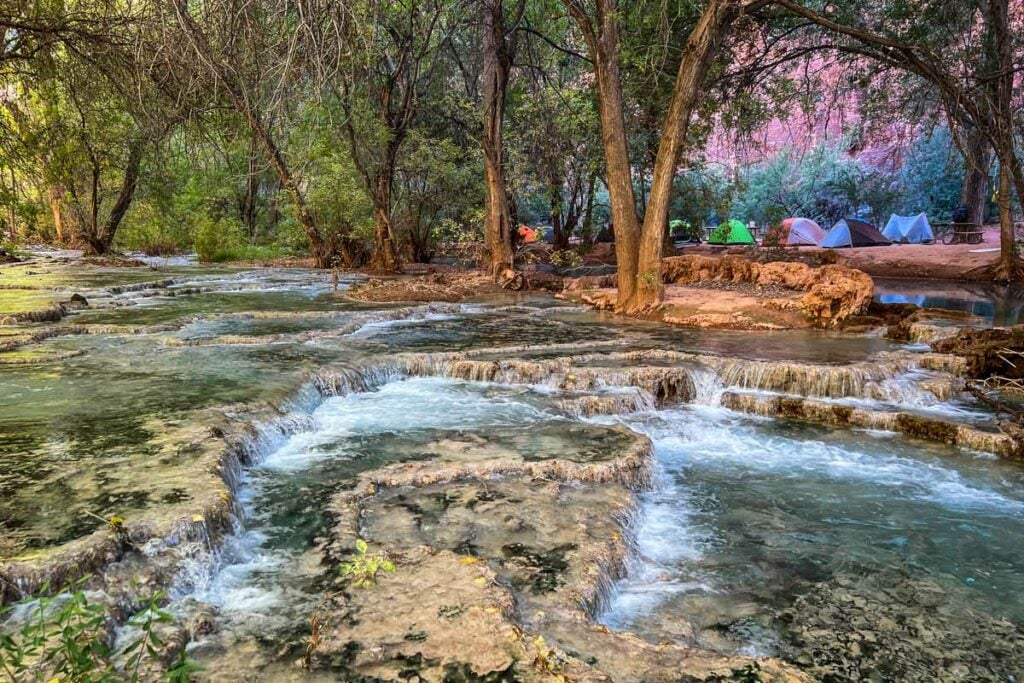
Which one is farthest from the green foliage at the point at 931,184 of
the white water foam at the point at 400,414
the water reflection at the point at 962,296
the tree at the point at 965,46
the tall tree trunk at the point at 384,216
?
the white water foam at the point at 400,414

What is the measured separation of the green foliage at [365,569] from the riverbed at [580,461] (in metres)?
0.21

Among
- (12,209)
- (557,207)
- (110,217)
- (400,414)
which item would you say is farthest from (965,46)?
(110,217)

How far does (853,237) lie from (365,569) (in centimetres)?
2705

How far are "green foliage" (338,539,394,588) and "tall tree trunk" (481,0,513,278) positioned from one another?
43.8 ft

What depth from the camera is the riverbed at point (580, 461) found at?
3623 mm

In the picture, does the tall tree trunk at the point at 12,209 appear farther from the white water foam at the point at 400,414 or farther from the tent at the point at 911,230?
the tent at the point at 911,230

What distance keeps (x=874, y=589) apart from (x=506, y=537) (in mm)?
2167

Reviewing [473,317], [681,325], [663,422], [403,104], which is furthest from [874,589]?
[403,104]

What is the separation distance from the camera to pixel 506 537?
4.27 metres

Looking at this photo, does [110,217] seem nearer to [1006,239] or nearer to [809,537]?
[809,537]

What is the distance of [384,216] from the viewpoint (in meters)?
18.9

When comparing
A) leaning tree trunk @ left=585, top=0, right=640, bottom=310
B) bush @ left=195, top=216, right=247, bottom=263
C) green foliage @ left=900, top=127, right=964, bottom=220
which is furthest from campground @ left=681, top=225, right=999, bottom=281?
bush @ left=195, top=216, right=247, bottom=263

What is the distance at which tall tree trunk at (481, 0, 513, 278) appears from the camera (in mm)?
15045

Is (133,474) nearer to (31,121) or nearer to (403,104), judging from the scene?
(31,121)
